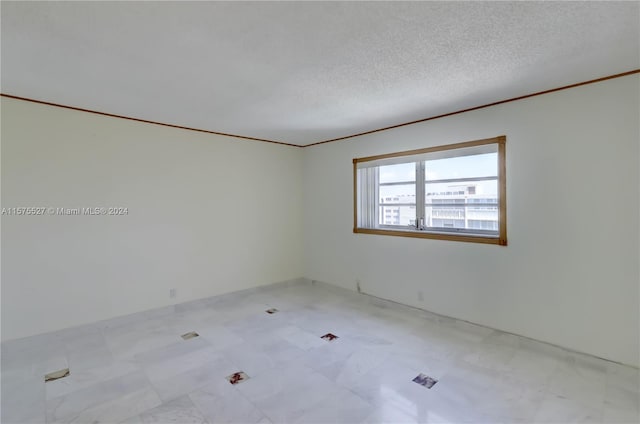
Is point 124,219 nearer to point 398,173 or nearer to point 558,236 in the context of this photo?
point 398,173

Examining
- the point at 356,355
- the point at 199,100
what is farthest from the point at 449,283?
the point at 199,100

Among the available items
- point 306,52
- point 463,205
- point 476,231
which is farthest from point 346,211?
point 306,52

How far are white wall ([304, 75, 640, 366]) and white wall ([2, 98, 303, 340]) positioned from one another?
252 centimetres

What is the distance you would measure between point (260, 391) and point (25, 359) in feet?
7.50

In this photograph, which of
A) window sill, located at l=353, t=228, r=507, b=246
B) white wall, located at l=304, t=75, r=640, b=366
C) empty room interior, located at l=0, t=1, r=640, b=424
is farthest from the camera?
window sill, located at l=353, t=228, r=507, b=246

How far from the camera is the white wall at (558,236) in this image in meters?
2.54

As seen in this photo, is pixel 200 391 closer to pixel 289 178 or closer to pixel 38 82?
pixel 38 82

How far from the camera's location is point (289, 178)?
5426mm

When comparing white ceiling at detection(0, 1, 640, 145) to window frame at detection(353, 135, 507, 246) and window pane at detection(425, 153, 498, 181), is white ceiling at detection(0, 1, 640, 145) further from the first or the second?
window pane at detection(425, 153, 498, 181)

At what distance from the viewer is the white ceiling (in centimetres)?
169

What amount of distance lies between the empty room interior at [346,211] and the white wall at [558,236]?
0.7 inches

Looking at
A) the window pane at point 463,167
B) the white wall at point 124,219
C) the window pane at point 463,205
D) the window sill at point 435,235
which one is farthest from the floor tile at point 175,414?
the window pane at point 463,167

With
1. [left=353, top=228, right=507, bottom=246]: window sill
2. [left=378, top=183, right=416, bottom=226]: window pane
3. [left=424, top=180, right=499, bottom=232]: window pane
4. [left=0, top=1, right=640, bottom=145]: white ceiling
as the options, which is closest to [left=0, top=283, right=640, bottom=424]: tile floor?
[left=353, top=228, right=507, bottom=246]: window sill

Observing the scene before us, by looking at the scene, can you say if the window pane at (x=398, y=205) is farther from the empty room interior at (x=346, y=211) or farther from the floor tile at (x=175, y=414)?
the floor tile at (x=175, y=414)
